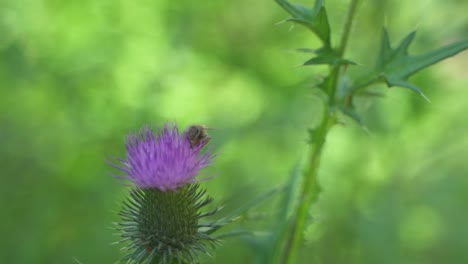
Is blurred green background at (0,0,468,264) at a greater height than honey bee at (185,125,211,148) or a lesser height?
greater

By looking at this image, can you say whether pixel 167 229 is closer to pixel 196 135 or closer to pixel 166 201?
pixel 166 201

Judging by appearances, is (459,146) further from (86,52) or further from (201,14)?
(86,52)

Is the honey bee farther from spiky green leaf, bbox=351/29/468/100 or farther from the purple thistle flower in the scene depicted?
spiky green leaf, bbox=351/29/468/100

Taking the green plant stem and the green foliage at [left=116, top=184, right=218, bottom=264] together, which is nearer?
the green foliage at [left=116, top=184, right=218, bottom=264]

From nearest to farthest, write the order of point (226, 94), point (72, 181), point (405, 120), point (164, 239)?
1. point (164, 239)
2. point (405, 120)
3. point (72, 181)
4. point (226, 94)

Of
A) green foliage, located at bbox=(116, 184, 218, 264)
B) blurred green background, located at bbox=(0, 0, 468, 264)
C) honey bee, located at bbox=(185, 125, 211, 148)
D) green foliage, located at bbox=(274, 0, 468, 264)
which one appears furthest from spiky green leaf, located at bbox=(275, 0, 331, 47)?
blurred green background, located at bbox=(0, 0, 468, 264)

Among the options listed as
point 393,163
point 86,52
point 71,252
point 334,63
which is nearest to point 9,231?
point 71,252
